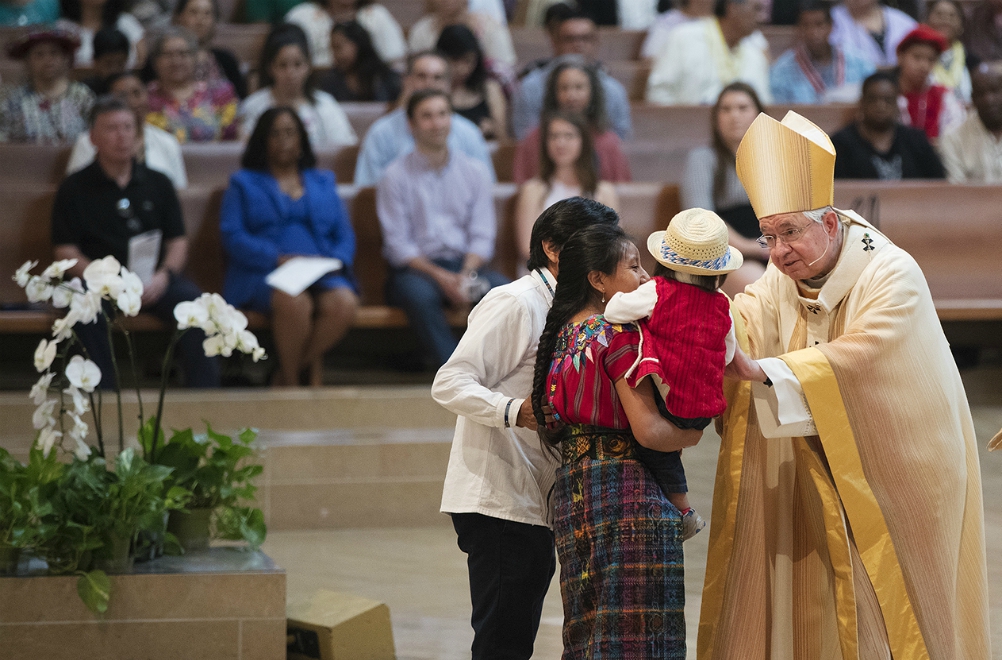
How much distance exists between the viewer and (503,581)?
250cm

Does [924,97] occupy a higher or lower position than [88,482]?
higher

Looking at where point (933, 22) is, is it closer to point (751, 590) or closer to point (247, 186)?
point (247, 186)

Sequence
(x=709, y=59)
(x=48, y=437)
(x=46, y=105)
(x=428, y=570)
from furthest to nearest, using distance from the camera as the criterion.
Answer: (x=709, y=59)
(x=46, y=105)
(x=428, y=570)
(x=48, y=437)

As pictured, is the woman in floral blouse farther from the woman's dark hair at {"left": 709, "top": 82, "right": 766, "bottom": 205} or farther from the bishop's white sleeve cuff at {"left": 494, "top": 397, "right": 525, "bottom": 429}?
the bishop's white sleeve cuff at {"left": 494, "top": 397, "right": 525, "bottom": 429}

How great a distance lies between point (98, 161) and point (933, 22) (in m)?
5.36

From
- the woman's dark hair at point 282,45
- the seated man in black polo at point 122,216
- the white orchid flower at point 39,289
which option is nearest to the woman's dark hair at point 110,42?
the woman's dark hair at point 282,45

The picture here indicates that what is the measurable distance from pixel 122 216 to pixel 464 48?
2.16 m

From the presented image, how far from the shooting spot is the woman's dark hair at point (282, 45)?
A: 617 cm

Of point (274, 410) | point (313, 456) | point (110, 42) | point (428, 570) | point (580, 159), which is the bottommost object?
point (428, 570)

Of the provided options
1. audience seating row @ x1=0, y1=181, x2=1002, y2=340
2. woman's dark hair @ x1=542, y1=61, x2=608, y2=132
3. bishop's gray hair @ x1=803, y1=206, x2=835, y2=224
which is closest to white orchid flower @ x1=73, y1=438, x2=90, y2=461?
bishop's gray hair @ x1=803, y1=206, x2=835, y2=224

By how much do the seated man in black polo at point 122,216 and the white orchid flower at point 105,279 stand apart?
197 centimetres

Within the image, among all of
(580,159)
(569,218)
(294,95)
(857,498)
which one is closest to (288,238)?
(294,95)

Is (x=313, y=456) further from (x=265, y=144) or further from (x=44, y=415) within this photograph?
(x=44, y=415)

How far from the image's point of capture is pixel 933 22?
786 centimetres
